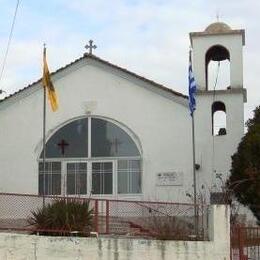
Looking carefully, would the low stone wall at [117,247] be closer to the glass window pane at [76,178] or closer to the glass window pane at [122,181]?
the glass window pane at [122,181]

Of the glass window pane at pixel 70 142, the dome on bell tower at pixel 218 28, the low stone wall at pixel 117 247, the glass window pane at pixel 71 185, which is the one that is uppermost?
the dome on bell tower at pixel 218 28

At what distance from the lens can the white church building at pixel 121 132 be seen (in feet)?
90.5

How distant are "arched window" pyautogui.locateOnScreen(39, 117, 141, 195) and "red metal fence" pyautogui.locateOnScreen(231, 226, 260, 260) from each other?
26.6ft

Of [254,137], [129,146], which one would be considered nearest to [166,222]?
[254,137]

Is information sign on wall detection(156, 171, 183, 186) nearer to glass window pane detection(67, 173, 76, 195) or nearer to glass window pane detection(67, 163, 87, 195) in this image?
glass window pane detection(67, 163, 87, 195)

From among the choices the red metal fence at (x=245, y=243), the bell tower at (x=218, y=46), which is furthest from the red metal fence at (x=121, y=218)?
the bell tower at (x=218, y=46)

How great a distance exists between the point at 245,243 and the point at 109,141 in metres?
9.73

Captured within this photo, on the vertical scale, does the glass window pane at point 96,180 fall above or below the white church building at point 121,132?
below

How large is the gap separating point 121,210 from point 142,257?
8.43 feet

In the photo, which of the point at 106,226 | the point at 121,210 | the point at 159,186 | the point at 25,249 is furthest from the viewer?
the point at 159,186

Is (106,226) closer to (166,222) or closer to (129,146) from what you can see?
(166,222)

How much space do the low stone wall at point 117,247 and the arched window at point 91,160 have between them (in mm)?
8699

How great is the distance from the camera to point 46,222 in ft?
62.7

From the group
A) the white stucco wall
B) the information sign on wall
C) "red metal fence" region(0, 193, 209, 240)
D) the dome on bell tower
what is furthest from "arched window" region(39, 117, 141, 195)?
"red metal fence" region(0, 193, 209, 240)
